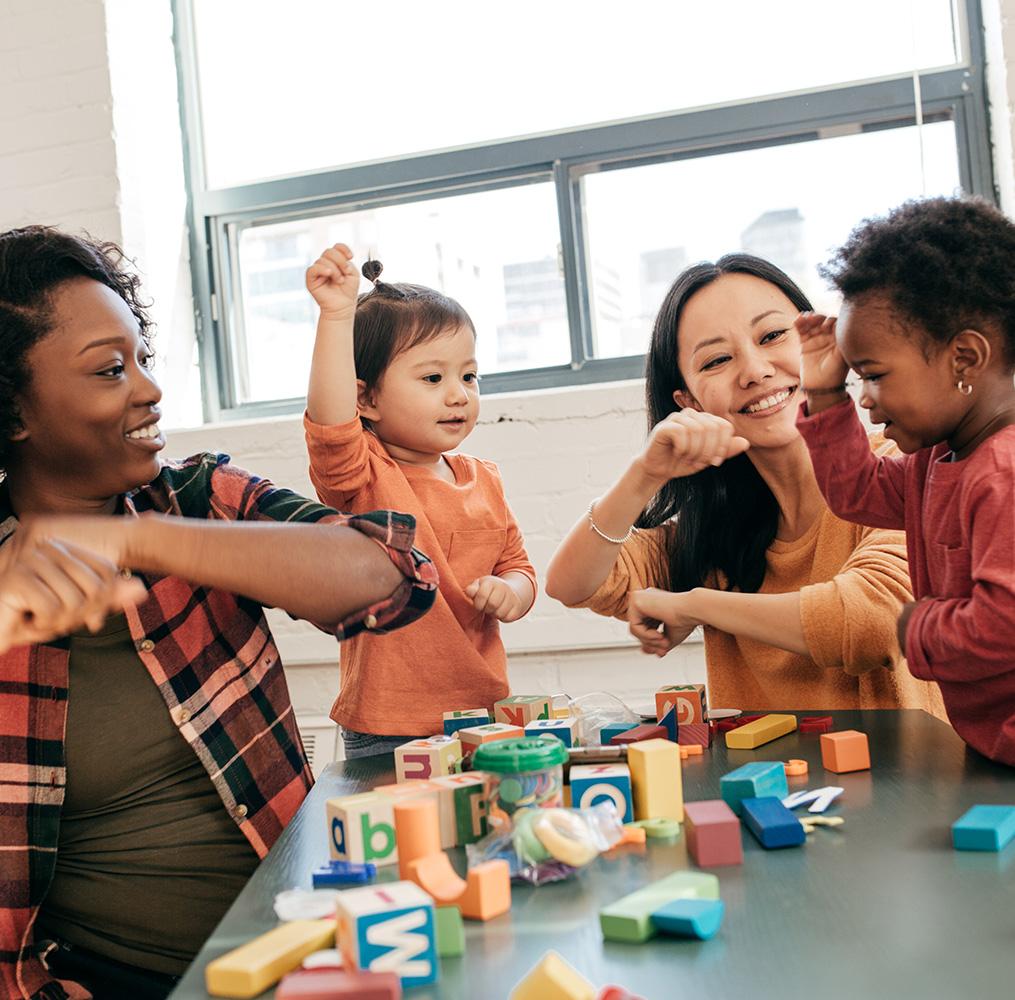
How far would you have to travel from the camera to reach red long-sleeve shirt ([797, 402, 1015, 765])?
931 millimetres

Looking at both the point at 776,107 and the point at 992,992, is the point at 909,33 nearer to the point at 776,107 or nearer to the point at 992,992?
the point at 776,107

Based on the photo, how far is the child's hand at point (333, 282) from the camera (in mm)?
1469

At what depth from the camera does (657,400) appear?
165cm

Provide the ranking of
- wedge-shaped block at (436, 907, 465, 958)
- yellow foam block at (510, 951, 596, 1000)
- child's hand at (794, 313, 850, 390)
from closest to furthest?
yellow foam block at (510, 951, 596, 1000) → wedge-shaped block at (436, 907, 465, 958) → child's hand at (794, 313, 850, 390)

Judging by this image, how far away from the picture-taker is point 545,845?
0.75 metres

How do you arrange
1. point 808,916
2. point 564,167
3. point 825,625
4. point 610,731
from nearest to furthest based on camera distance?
point 808,916 → point 610,731 → point 825,625 → point 564,167

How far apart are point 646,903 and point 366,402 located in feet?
3.67

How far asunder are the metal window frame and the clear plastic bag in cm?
176

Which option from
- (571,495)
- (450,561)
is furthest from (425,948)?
(571,495)

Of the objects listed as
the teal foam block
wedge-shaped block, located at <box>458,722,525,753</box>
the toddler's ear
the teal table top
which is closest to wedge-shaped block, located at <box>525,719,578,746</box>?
wedge-shaped block, located at <box>458,722,525,753</box>

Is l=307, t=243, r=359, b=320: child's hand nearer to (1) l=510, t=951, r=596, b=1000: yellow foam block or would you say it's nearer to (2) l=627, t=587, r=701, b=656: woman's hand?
(2) l=627, t=587, r=701, b=656: woman's hand

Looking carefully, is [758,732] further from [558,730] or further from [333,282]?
[333,282]

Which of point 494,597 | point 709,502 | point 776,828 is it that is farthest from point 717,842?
point 709,502

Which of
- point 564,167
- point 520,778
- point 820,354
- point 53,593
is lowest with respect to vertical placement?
point 520,778
